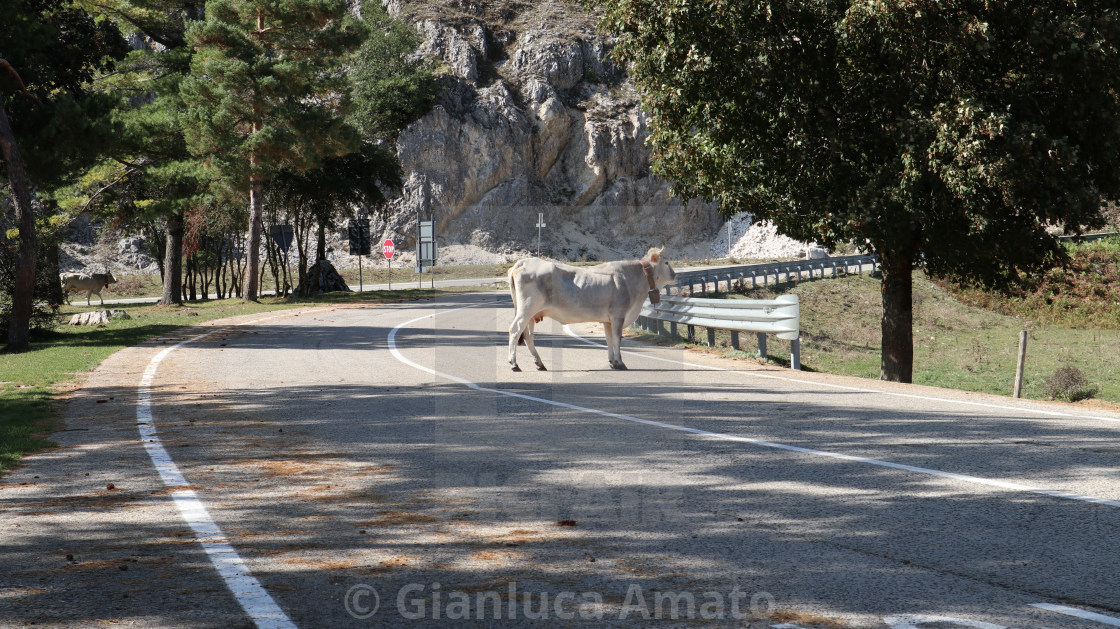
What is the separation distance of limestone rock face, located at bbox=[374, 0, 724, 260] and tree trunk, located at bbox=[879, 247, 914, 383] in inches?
2629

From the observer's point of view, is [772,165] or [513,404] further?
[772,165]

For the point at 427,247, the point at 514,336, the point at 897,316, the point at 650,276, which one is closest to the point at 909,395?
the point at 650,276

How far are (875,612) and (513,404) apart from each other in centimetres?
725

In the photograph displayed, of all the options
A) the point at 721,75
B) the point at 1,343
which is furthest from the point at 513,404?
the point at 1,343

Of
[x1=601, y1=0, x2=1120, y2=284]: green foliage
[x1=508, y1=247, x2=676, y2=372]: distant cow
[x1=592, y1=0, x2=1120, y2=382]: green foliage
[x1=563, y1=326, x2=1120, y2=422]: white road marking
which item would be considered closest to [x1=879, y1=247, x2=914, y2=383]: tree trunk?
[x1=592, y1=0, x2=1120, y2=382]: green foliage

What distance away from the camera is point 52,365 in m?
16.7

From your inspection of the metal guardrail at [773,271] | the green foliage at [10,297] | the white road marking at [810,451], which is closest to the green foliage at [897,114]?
the white road marking at [810,451]

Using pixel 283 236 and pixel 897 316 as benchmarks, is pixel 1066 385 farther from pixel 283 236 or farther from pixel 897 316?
pixel 283 236

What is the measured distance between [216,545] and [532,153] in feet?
284

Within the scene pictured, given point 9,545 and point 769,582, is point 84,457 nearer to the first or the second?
point 9,545

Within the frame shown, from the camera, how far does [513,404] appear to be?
448 inches

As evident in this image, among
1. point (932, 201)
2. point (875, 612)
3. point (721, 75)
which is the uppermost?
point (721, 75)

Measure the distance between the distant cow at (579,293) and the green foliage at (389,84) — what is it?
239 feet

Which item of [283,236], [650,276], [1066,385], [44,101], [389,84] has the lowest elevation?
[1066,385]
